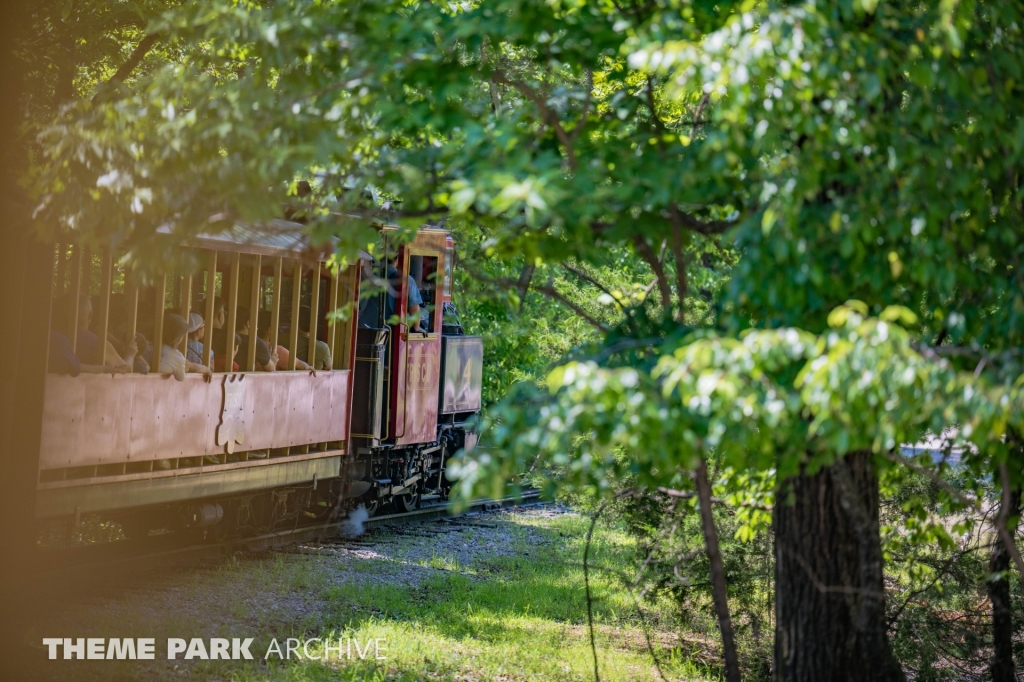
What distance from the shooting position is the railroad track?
8.52m

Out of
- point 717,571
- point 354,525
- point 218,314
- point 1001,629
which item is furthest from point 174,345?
point 1001,629

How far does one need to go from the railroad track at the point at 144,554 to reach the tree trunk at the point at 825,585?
11.2 ft

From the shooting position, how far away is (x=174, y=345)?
895cm

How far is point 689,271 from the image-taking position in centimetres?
768

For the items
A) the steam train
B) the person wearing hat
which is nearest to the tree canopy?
the steam train

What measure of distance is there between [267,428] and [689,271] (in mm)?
4904

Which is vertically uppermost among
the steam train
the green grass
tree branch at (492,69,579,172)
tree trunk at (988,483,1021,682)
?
tree branch at (492,69,579,172)

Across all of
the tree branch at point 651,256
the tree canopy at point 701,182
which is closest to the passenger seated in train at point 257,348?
the tree canopy at point 701,182

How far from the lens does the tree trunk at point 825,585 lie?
187 inches

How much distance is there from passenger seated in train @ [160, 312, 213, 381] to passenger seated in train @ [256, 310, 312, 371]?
1.14 meters

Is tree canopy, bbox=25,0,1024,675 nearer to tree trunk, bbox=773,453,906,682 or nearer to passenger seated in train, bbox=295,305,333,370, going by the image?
tree trunk, bbox=773,453,906,682

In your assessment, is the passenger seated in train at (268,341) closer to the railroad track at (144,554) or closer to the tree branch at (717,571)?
the railroad track at (144,554)

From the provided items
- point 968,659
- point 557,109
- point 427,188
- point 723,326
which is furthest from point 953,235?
point 968,659

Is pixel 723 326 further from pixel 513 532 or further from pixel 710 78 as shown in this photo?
pixel 513 532
